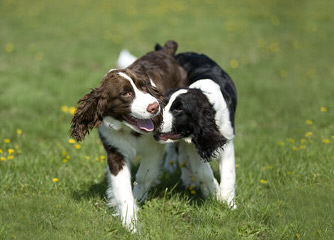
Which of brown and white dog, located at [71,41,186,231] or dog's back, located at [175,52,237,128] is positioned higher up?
dog's back, located at [175,52,237,128]

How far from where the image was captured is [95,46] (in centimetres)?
1148

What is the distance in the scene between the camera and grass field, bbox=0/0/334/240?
397 cm

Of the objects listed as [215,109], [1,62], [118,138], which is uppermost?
[215,109]

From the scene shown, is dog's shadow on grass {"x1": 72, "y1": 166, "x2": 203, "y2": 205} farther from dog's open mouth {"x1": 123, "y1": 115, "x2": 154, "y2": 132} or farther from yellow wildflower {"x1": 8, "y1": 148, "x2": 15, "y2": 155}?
yellow wildflower {"x1": 8, "y1": 148, "x2": 15, "y2": 155}

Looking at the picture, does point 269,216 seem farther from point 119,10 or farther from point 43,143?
point 119,10

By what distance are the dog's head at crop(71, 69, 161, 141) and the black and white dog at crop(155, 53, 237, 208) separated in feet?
0.76

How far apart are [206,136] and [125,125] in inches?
31.0

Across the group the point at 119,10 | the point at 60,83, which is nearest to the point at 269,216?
the point at 60,83

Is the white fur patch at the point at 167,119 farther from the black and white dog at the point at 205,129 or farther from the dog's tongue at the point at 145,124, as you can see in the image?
the dog's tongue at the point at 145,124

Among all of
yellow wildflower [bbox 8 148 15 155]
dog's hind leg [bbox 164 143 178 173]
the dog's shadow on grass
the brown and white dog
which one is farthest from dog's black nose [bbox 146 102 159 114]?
yellow wildflower [bbox 8 148 15 155]

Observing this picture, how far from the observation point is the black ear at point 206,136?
168 inches

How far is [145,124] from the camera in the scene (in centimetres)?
404

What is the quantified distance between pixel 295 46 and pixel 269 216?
895cm

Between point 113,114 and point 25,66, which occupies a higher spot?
point 113,114
